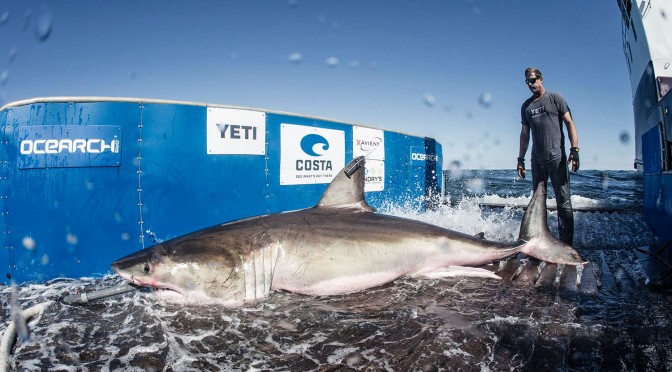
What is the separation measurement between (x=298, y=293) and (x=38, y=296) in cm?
296

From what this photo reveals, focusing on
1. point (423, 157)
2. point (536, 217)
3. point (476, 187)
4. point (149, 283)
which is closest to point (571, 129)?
point (536, 217)

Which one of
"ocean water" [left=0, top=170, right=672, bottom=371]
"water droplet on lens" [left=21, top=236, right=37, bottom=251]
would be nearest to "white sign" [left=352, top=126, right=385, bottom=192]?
"ocean water" [left=0, top=170, right=672, bottom=371]

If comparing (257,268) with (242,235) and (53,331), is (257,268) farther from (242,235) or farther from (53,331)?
(53,331)

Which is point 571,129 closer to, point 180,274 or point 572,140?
point 572,140

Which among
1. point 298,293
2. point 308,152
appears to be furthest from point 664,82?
point 298,293

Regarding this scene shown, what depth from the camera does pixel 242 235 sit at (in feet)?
10.0

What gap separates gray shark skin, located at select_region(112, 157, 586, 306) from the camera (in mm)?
2764

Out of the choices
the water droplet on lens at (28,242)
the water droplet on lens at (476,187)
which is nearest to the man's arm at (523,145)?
the water droplet on lens at (28,242)

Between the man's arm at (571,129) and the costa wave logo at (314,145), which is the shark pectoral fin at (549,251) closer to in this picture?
the man's arm at (571,129)

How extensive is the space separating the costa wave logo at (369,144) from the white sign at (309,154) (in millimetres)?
503

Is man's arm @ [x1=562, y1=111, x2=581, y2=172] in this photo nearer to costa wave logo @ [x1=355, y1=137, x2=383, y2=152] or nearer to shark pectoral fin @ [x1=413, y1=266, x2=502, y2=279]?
shark pectoral fin @ [x1=413, y1=266, x2=502, y2=279]

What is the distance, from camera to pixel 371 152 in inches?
310

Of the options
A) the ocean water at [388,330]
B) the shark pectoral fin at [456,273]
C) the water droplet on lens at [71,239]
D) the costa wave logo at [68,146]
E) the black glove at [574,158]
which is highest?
the costa wave logo at [68,146]

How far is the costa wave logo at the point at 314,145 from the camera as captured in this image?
6469 millimetres
